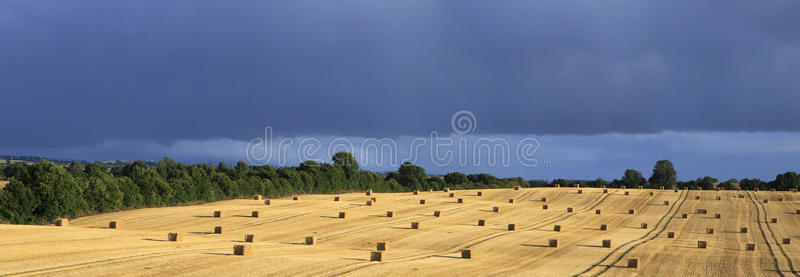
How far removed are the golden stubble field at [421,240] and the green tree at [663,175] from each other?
3484 inches

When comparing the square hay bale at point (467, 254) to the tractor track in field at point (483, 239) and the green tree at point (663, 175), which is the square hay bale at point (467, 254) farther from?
the green tree at point (663, 175)

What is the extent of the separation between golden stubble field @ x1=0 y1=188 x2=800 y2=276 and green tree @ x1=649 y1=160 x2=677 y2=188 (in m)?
88.5

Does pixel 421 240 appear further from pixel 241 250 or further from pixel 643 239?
pixel 241 250

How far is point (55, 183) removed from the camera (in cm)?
6312

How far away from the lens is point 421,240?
51.0 metres

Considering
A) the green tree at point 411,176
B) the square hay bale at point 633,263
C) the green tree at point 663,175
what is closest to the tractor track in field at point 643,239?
the square hay bale at point 633,263

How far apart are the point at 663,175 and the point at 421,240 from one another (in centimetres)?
14772

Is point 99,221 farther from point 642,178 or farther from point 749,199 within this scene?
point 642,178

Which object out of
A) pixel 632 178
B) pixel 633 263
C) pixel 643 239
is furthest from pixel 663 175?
pixel 633 263

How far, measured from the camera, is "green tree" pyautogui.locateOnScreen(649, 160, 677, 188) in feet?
598

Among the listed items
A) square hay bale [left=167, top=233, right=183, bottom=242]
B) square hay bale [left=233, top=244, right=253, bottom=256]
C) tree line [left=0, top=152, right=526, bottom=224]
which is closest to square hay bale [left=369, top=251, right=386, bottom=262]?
square hay bale [left=233, top=244, right=253, bottom=256]

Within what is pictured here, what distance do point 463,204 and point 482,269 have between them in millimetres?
49057

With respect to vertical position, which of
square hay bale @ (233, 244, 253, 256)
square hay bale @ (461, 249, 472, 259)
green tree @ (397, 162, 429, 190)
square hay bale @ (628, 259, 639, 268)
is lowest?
square hay bale @ (628, 259, 639, 268)

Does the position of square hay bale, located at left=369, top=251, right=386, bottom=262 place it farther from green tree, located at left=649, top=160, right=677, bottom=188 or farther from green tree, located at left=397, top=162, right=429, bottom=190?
green tree, located at left=649, top=160, right=677, bottom=188
